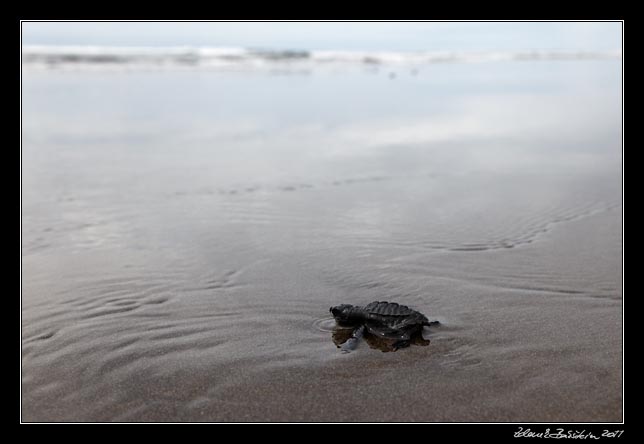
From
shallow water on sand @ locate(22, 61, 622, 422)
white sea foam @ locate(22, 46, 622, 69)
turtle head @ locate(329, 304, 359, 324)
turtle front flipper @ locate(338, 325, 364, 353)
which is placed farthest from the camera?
white sea foam @ locate(22, 46, 622, 69)

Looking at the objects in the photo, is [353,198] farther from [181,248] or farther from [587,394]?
[587,394]

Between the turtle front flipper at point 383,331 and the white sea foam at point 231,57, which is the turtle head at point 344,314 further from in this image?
the white sea foam at point 231,57

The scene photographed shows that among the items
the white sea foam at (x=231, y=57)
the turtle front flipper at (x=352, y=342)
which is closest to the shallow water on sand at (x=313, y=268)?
the turtle front flipper at (x=352, y=342)

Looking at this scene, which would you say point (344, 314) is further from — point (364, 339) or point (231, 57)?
point (231, 57)

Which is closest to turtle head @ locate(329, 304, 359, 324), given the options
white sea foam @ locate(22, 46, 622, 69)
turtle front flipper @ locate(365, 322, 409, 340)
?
turtle front flipper @ locate(365, 322, 409, 340)

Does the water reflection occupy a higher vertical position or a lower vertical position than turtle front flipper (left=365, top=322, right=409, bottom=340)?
lower

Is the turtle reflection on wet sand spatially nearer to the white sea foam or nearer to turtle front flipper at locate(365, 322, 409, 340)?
turtle front flipper at locate(365, 322, 409, 340)

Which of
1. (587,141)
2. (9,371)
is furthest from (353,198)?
(587,141)
